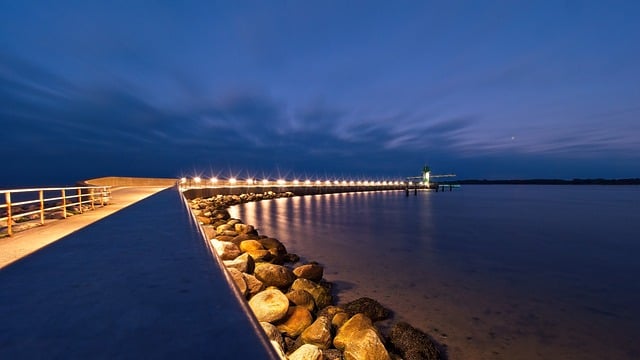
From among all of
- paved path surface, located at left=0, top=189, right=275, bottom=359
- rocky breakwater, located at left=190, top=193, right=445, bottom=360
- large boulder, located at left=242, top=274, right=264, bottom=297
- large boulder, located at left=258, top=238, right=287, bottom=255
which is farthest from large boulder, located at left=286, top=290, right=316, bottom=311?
large boulder, located at left=258, top=238, right=287, bottom=255

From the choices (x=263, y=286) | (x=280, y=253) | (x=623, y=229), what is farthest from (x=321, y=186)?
(x=263, y=286)

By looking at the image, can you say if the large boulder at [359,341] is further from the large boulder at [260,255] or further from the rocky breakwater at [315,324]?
the large boulder at [260,255]

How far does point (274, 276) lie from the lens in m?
7.03

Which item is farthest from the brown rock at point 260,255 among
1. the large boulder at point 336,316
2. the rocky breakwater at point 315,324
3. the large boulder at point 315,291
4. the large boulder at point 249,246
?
the large boulder at point 336,316

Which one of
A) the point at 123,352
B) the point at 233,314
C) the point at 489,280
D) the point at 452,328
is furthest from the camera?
the point at 489,280

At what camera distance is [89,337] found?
1824 millimetres

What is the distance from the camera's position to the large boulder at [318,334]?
497cm

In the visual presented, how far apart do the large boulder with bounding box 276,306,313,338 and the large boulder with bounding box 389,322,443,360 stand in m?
1.32

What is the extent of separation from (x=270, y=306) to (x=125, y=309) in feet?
11.0

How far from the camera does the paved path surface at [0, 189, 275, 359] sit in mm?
1671

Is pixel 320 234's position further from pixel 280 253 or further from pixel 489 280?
pixel 489 280

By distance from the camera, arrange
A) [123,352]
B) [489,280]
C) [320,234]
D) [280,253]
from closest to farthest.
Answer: [123,352] < [489,280] < [280,253] < [320,234]

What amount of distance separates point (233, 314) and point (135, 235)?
13.3 feet

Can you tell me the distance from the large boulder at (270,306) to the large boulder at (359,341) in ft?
3.00
